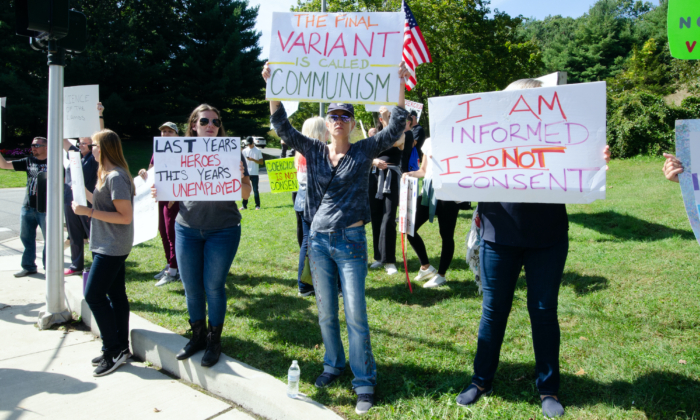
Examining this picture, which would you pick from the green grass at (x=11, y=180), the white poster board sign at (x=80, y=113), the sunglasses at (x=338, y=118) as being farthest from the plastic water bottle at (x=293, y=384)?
the green grass at (x=11, y=180)

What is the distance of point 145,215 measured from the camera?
4562mm

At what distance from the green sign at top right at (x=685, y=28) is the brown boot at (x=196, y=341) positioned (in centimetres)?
365

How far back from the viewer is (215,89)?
3450 cm

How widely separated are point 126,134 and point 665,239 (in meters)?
37.7

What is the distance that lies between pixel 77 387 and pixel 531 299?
3.26 m

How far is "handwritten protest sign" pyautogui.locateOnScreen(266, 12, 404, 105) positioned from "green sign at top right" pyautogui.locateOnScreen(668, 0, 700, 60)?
1.58 metres

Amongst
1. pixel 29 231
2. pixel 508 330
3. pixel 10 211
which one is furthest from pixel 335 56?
pixel 10 211

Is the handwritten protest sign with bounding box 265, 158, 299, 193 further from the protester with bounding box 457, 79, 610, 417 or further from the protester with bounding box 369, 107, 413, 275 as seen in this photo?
the protester with bounding box 457, 79, 610, 417

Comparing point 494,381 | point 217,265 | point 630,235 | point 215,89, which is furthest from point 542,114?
point 215,89

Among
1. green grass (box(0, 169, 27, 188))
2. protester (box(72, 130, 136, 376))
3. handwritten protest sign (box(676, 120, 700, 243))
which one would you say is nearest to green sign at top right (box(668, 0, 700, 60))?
handwritten protest sign (box(676, 120, 700, 243))

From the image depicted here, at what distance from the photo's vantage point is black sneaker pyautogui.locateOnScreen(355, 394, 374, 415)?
2.91 m

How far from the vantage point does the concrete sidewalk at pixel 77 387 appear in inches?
125

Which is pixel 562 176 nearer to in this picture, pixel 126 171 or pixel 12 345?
pixel 126 171

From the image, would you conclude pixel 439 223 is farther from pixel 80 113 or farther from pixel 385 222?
pixel 80 113
